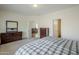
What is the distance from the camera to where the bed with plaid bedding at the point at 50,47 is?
1399 mm

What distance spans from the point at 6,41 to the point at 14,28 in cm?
35

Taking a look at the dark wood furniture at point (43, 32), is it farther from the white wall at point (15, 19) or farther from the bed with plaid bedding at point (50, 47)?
the white wall at point (15, 19)

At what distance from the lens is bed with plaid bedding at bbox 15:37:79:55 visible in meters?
1.40

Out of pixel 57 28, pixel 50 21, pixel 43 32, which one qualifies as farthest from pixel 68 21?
pixel 43 32

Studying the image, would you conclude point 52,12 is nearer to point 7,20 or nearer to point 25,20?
point 25,20

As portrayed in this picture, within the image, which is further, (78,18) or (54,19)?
(54,19)

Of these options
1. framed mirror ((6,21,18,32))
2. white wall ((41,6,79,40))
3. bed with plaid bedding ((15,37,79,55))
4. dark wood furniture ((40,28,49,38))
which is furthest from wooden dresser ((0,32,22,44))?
white wall ((41,6,79,40))

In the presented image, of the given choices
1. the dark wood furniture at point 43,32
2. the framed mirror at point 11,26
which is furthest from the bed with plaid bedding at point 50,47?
the framed mirror at point 11,26

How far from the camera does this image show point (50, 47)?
158 centimetres

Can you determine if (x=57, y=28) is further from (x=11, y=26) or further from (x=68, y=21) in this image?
(x=11, y=26)

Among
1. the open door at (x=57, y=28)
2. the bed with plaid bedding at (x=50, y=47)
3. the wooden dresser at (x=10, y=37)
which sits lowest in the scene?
the bed with plaid bedding at (x=50, y=47)

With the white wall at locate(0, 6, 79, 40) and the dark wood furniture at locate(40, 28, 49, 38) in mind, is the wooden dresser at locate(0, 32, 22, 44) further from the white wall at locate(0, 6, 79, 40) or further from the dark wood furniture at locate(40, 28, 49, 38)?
the dark wood furniture at locate(40, 28, 49, 38)

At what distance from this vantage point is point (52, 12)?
1.86 m
